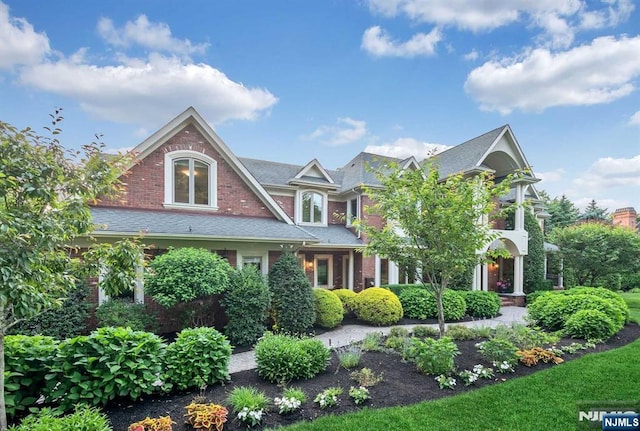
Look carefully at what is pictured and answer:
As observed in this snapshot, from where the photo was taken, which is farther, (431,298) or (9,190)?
(431,298)

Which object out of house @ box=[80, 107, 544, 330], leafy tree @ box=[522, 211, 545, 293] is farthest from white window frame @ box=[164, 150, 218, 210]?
leafy tree @ box=[522, 211, 545, 293]

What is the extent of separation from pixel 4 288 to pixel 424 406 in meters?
5.27

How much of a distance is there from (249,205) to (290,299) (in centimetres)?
423

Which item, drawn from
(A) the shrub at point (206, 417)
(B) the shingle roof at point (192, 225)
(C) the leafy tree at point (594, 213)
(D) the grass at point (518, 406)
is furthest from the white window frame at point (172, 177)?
(C) the leafy tree at point (594, 213)

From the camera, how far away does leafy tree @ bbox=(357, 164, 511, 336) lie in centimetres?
685

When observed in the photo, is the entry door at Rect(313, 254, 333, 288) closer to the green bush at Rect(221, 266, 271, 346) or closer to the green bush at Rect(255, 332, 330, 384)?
the green bush at Rect(221, 266, 271, 346)

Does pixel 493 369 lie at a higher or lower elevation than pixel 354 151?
lower

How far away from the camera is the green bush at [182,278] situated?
7.81 m

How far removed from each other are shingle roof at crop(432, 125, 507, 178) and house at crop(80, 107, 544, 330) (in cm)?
8

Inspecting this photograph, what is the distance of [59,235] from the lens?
3527mm

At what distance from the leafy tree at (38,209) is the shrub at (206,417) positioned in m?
2.00

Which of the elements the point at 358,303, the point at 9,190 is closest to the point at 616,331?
the point at 358,303

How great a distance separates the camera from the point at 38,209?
348 cm

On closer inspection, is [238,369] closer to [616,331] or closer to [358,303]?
[358,303]
